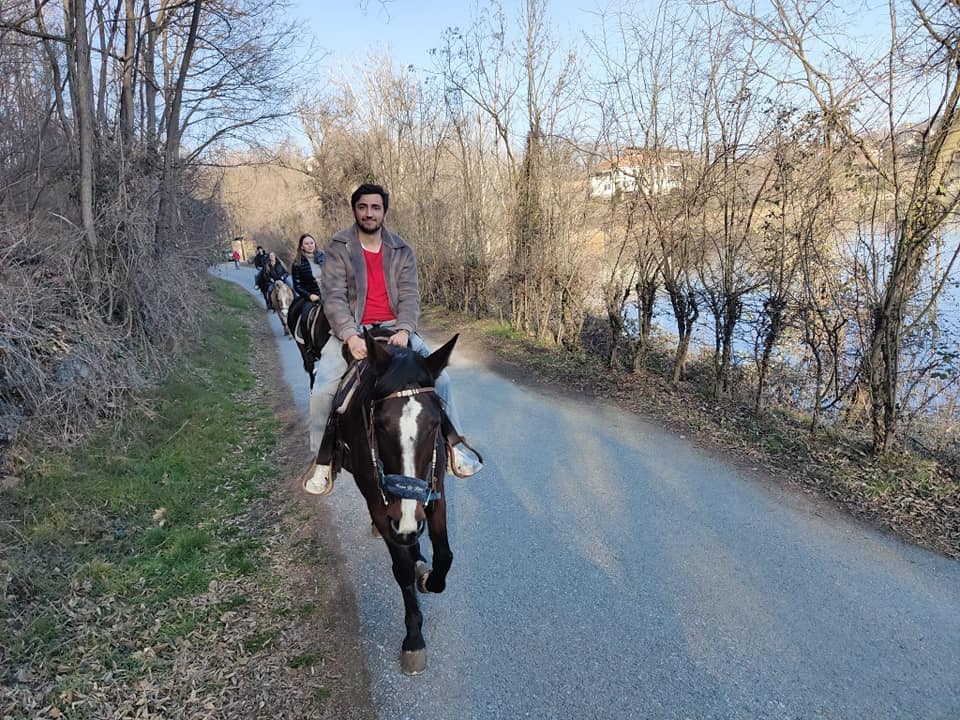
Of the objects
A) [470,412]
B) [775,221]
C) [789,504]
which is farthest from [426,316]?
[789,504]

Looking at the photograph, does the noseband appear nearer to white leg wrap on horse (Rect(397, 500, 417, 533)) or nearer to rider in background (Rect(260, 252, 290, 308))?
white leg wrap on horse (Rect(397, 500, 417, 533))

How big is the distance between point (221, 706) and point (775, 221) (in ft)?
27.2

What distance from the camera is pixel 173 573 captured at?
4215mm

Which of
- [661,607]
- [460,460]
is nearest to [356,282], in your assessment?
[460,460]

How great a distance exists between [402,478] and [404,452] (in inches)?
5.4

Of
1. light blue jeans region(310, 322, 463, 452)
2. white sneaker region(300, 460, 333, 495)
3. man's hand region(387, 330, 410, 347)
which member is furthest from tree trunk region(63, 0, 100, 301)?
man's hand region(387, 330, 410, 347)

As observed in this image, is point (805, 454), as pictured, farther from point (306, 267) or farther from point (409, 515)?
point (306, 267)

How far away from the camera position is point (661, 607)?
12.7 ft

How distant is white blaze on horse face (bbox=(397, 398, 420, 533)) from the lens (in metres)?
2.79

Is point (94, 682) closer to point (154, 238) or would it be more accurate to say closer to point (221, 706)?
point (221, 706)

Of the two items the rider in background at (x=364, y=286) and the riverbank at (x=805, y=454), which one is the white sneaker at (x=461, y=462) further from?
the riverbank at (x=805, y=454)

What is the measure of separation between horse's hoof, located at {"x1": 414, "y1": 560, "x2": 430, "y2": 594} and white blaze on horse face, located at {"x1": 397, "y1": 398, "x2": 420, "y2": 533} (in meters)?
1.22

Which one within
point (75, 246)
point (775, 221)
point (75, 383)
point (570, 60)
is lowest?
point (75, 383)

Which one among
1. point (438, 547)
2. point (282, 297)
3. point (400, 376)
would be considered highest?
point (400, 376)
